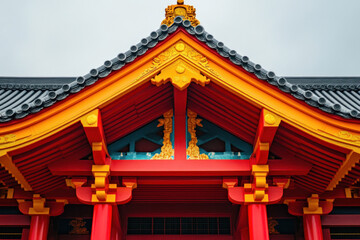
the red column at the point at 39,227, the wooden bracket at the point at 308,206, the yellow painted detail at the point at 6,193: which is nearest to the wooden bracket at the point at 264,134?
the wooden bracket at the point at 308,206

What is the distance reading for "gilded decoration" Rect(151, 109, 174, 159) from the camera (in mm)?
7289

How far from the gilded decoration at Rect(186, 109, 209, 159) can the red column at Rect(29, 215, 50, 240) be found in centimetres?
313

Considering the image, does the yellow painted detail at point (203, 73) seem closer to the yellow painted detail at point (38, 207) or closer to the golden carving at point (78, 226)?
the yellow painted detail at point (38, 207)

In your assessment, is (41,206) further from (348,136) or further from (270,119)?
(348,136)

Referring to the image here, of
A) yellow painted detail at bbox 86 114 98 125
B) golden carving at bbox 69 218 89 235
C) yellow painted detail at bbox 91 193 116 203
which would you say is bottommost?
golden carving at bbox 69 218 89 235

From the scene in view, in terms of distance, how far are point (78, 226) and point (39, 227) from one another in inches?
36.3

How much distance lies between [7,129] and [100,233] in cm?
220

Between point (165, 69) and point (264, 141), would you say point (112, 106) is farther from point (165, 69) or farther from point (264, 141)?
point (264, 141)

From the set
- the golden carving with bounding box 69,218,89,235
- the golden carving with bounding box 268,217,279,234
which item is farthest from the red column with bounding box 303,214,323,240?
the golden carving with bounding box 69,218,89,235

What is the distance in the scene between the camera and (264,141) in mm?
6781

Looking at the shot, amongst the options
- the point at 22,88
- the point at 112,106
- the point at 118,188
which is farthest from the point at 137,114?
the point at 22,88

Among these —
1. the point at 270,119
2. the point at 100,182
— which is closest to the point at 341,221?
the point at 270,119

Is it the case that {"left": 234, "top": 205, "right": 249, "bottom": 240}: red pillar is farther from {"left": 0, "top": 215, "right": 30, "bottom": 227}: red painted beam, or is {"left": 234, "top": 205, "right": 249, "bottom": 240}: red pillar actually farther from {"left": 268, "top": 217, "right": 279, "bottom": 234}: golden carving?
{"left": 0, "top": 215, "right": 30, "bottom": 227}: red painted beam

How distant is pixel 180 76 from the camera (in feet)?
22.3
